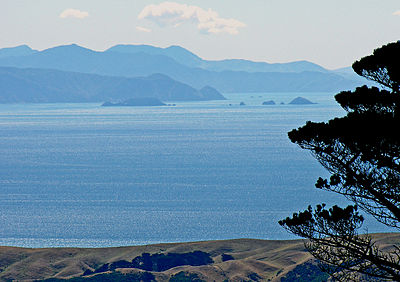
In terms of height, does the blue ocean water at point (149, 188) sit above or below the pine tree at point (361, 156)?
below

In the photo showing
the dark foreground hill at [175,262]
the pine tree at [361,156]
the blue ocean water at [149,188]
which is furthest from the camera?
the blue ocean water at [149,188]

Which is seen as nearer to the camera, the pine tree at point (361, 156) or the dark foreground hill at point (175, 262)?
the pine tree at point (361, 156)

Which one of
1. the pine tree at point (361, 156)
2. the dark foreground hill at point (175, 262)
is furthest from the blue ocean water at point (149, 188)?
the pine tree at point (361, 156)

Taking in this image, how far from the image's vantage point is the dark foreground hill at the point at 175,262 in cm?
3219

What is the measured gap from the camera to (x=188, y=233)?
5541 cm

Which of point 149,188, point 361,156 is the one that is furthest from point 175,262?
point 149,188

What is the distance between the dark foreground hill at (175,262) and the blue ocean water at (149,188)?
46.9 ft

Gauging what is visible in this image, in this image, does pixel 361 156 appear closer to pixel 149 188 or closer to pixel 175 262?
pixel 175 262

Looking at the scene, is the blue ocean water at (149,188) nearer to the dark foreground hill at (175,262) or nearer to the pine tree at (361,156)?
the dark foreground hill at (175,262)

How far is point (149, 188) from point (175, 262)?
4407 cm

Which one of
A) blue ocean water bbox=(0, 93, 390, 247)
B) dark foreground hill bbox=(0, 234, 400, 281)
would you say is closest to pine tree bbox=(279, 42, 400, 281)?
dark foreground hill bbox=(0, 234, 400, 281)

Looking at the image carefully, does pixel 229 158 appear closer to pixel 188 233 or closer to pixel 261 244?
pixel 188 233

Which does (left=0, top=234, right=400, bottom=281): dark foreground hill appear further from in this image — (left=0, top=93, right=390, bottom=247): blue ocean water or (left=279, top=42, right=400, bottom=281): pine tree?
(left=279, top=42, right=400, bottom=281): pine tree

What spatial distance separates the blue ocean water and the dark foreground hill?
14.3m
